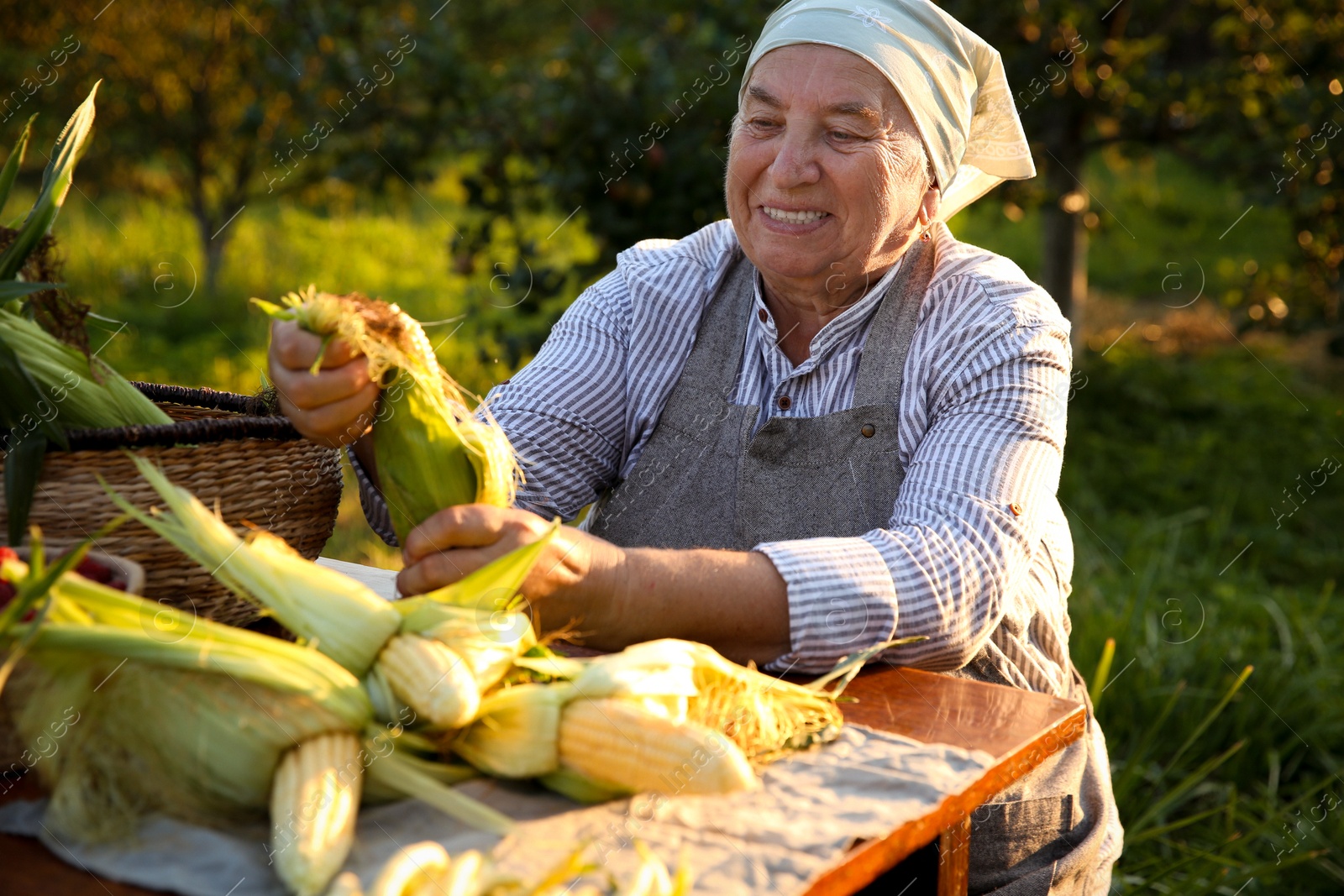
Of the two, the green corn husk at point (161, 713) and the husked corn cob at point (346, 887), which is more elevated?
the green corn husk at point (161, 713)

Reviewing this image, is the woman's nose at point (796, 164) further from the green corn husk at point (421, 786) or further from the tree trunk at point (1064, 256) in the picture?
the tree trunk at point (1064, 256)

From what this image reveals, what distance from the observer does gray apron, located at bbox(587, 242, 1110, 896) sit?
6.00ft

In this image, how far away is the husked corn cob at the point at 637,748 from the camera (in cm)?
125

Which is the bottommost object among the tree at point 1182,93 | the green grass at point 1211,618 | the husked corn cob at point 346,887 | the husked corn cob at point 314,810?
the green grass at point 1211,618

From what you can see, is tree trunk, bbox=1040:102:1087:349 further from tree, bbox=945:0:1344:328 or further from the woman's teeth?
the woman's teeth

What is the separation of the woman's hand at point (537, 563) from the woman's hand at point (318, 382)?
17 centimetres

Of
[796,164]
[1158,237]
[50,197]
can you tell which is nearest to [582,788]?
[50,197]

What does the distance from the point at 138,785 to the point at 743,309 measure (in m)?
1.41

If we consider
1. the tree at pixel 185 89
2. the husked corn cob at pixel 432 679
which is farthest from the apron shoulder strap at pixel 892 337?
the tree at pixel 185 89

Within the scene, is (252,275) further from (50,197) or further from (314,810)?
(314,810)

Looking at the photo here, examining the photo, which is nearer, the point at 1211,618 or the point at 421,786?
the point at 421,786

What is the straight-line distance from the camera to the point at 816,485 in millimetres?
2084

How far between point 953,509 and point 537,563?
0.63m

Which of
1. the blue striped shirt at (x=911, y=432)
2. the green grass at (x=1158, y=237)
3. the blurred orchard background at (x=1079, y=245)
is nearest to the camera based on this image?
the blue striped shirt at (x=911, y=432)
